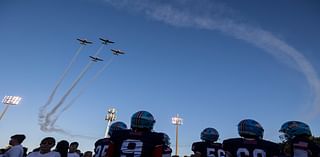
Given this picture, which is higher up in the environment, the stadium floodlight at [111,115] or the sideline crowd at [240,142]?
the stadium floodlight at [111,115]

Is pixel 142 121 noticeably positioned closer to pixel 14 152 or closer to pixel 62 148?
pixel 62 148

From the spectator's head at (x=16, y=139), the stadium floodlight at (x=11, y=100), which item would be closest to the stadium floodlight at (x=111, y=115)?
the stadium floodlight at (x=11, y=100)

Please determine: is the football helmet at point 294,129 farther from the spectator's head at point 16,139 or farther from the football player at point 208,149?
the spectator's head at point 16,139

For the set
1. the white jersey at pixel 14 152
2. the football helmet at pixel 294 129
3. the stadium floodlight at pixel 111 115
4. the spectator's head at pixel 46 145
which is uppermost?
the stadium floodlight at pixel 111 115

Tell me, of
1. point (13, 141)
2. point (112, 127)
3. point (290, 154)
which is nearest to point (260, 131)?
point (290, 154)

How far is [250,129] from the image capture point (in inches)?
295

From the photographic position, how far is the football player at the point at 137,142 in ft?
23.0

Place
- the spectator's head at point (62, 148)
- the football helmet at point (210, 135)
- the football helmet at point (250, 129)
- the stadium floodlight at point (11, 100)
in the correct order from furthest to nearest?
the stadium floodlight at point (11, 100) < the football helmet at point (210, 135) < the spectator's head at point (62, 148) < the football helmet at point (250, 129)

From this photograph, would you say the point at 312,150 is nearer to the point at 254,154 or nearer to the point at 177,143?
the point at 254,154

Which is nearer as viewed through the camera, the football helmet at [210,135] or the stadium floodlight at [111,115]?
the football helmet at [210,135]

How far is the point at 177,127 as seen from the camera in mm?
59469

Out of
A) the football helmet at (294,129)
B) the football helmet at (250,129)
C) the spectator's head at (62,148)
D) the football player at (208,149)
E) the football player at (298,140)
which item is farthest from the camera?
the football player at (208,149)

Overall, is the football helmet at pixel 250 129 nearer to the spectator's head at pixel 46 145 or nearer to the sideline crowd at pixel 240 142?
the sideline crowd at pixel 240 142

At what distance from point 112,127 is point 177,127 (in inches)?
1961
